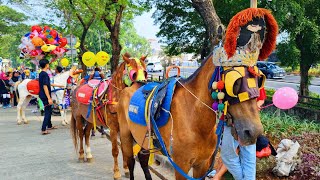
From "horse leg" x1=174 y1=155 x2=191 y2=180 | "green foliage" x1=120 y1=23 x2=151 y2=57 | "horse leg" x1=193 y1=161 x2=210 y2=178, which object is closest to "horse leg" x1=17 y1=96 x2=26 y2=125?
"horse leg" x1=193 y1=161 x2=210 y2=178

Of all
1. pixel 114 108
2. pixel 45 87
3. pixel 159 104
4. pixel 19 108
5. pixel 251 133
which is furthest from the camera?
pixel 19 108

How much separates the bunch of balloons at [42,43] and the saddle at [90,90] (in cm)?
762

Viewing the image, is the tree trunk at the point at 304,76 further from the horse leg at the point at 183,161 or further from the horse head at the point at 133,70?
the horse leg at the point at 183,161

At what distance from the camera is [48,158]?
7.36 m

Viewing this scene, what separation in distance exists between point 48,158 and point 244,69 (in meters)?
5.97

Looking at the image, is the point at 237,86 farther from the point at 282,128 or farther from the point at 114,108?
the point at 282,128

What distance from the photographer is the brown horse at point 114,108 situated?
560 centimetres

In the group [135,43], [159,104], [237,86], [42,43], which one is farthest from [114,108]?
[135,43]

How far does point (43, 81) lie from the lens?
949cm

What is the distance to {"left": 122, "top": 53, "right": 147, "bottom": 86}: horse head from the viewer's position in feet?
17.8

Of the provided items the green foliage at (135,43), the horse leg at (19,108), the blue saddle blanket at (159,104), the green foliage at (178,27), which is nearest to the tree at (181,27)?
the green foliage at (178,27)

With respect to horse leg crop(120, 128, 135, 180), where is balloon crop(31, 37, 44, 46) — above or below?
above

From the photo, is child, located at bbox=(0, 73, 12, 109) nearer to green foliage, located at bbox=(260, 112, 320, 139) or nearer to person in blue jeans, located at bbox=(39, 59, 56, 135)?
person in blue jeans, located at bbox=(39, 59, 56, 135)

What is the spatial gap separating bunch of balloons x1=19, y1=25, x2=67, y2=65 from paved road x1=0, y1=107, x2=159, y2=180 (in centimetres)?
438
